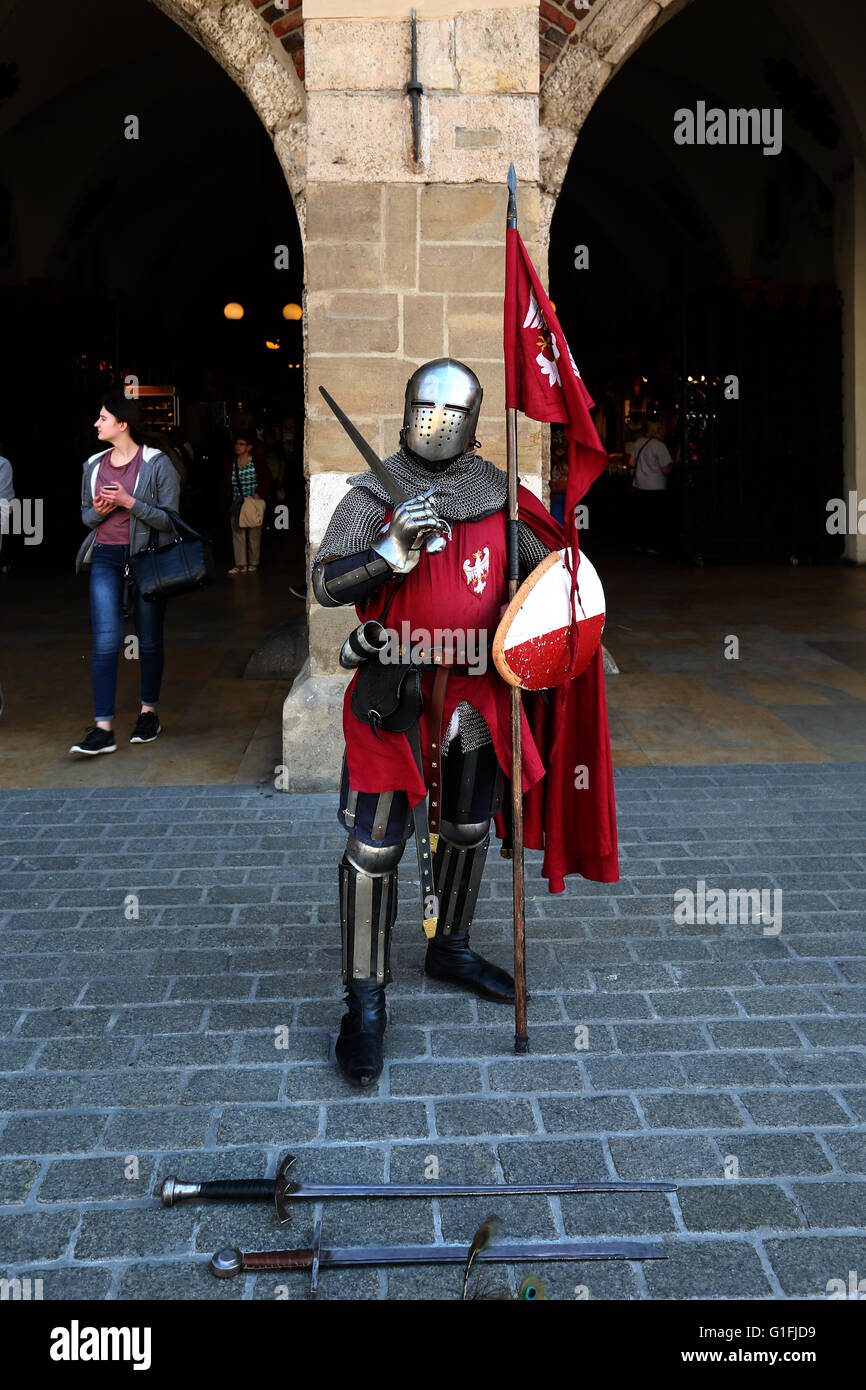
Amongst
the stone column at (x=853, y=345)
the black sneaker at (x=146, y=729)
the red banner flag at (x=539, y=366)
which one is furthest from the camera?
the stone column at (x=853, y=345)

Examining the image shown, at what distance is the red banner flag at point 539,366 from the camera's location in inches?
122

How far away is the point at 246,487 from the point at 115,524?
21.3 ft

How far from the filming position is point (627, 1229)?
245 centimetres

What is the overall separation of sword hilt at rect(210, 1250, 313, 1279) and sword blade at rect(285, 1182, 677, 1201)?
18 cm

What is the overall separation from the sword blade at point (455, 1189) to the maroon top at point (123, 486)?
4106 millimetres

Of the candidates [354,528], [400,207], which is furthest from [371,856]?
[400,207]

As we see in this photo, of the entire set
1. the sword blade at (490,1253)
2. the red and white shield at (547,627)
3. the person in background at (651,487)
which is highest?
the person in background at (651,487)

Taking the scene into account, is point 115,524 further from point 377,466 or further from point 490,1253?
point 490,1253

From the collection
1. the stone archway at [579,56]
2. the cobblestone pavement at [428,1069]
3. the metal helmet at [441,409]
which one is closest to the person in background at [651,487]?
the stone archway at [579,56]

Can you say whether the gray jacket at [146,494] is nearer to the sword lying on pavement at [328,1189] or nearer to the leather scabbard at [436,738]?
the leather scabbard at [436,738]

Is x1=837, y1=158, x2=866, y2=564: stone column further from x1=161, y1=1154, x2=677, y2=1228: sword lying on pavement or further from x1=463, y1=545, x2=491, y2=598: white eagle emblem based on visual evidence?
x1=161, y1=1154, x2=677, y2=1228: sword lying on pavement

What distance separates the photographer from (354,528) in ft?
10.4

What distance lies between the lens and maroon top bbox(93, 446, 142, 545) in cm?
605

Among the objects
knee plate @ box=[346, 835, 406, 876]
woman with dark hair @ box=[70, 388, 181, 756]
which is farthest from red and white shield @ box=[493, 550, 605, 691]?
woman with dark hair @ box=[70, 388, 181, 756]
